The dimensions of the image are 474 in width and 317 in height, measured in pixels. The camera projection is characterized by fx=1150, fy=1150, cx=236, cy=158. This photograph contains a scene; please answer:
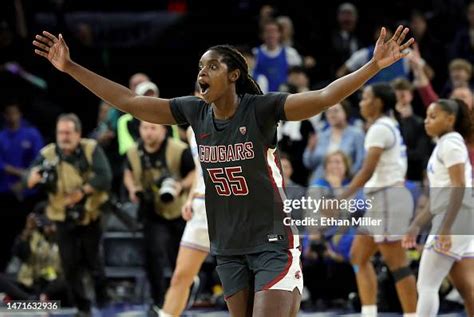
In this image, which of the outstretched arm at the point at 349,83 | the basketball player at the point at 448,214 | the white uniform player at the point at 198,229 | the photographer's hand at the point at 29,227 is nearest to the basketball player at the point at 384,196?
the basketball player at the point at 448,214

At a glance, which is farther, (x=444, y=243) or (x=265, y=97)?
(x=444, y=243)

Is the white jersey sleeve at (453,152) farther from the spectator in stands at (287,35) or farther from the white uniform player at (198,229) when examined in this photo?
the spectator in stands at (287,35)

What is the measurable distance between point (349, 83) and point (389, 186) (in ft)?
11.8

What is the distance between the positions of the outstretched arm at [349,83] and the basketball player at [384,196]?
295 centimetres

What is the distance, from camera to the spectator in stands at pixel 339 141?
41.4 feet

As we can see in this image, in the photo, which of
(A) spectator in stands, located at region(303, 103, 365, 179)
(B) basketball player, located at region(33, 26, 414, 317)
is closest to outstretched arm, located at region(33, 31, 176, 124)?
(B) basketball player, located at region(33, 26, 414, 317)

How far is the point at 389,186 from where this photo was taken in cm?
970

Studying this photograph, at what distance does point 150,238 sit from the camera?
11172 millimetres

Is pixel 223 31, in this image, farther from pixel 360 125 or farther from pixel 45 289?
pixel 45 289

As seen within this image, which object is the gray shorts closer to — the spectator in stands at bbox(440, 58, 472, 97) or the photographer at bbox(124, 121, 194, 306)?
the photographer at bbox(124, 121, 194, 306)

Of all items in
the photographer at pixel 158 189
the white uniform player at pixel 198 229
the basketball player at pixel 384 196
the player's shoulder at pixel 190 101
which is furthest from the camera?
the photographer at pixel 158 189

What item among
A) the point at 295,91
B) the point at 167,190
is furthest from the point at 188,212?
the point at 295,91

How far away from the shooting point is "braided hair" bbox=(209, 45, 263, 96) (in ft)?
21.9

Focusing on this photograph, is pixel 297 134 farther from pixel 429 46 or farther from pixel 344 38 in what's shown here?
pixel 429 46
